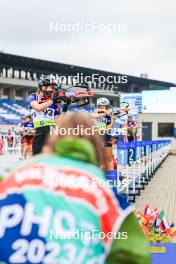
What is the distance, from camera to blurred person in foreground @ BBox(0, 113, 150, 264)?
7.23 feet

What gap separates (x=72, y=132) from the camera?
2.40 meters

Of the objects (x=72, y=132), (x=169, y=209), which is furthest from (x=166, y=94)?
(x=72, y=132)

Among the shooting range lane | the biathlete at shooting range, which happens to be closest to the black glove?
the shooting range lane

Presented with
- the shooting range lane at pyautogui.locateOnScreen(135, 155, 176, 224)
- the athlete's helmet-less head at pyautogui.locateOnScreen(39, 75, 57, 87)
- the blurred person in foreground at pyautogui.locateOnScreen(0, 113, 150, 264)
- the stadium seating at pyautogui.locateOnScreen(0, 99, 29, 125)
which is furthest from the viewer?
the stadium seating at pyautogui.locateOnScreen(0, 99, 29, 125)

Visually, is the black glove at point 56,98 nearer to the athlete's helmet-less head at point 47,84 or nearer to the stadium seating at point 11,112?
the athlete's helmet-less head at point 47,84

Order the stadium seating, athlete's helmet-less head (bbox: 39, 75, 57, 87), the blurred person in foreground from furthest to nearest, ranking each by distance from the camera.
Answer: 1. the stadium seating
2. athlete's helmet-less head (bbox: 39, 75, 57, 87)
3. the blurred person in foreground

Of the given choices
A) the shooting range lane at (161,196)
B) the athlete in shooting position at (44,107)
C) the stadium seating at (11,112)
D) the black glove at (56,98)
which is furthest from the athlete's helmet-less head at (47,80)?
the stadium seating at (11,112)

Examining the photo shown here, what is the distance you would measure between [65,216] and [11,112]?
50.8m

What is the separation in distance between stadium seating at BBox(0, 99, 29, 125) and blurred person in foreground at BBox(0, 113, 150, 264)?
41584mm

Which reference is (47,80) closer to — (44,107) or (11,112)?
(44,107)

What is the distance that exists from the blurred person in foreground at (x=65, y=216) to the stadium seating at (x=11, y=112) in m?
41.6

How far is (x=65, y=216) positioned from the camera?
86.6 inches

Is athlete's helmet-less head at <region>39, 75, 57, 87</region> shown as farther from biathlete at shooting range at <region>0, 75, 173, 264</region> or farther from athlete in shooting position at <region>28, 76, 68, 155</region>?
biathlete at shooting range at <region>0, 75, 173, 264</region>

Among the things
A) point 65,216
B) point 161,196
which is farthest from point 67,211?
point 161,196
